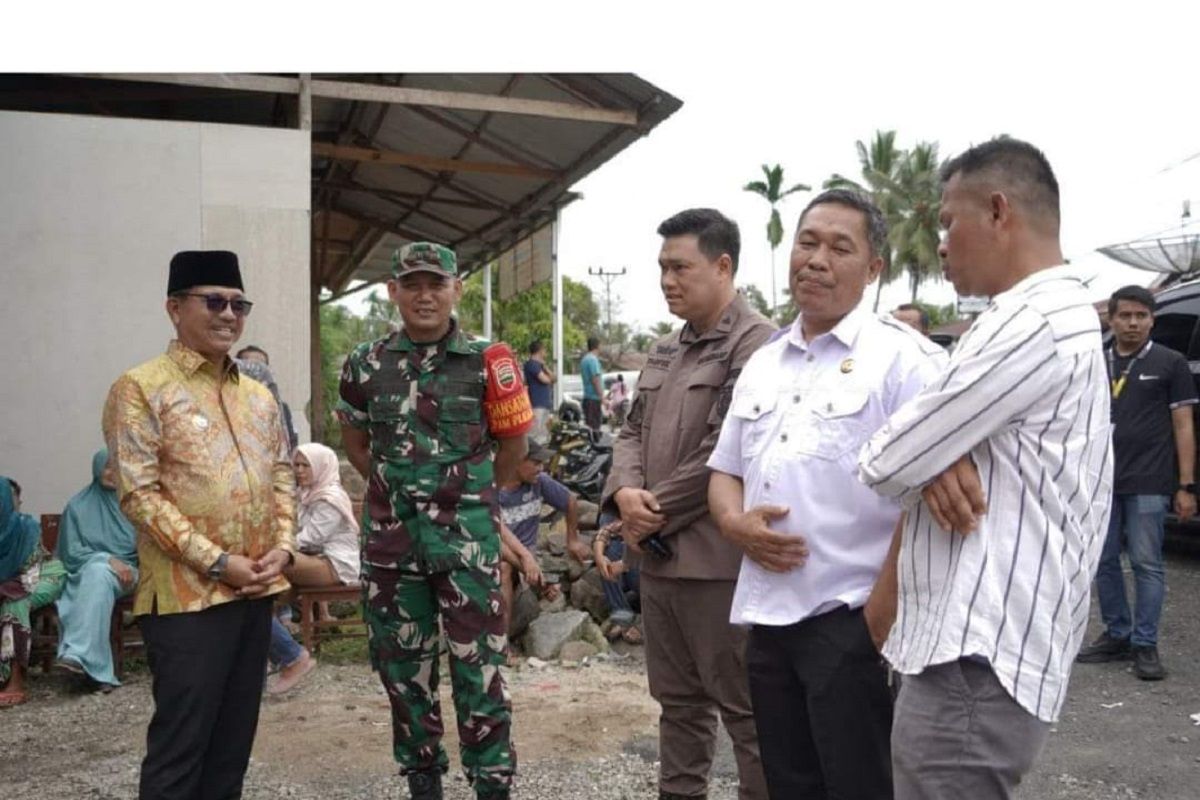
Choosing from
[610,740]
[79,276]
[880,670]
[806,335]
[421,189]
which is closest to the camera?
[880,670]

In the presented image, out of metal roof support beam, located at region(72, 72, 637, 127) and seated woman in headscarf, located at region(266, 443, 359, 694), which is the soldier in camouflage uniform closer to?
seated woman in headscarf, located at region(266, 443, 359, 694)

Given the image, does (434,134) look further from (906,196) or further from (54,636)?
(906,196)

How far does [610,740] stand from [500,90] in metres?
5.93

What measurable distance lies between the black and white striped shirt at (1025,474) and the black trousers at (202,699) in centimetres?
214

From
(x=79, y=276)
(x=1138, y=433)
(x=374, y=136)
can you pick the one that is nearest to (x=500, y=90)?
(x=374, y=136)

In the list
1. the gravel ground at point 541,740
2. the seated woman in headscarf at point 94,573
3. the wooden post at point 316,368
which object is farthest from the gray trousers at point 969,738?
the wooden post at point 316,368

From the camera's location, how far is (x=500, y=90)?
29.5 ft

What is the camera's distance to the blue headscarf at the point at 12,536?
5598mm

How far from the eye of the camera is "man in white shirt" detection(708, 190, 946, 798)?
2.50 metres

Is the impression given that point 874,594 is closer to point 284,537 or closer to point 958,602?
point 958,602

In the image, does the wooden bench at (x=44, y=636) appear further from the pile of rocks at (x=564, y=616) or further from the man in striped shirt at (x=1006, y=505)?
the man in striped shirt at (x=1006, y=505)

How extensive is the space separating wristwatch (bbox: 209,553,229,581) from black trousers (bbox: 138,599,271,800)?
0.38 ft

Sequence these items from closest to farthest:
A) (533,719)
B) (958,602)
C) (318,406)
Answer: (958,602) → (533,719) → (318,406)

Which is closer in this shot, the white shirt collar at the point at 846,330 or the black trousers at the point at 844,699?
the black trousers at the point at 844,699
